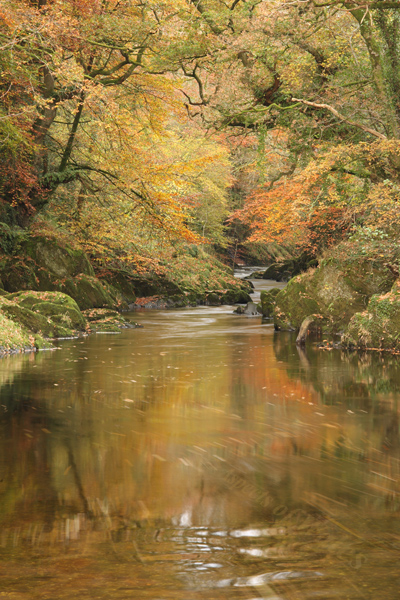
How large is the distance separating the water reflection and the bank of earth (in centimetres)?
402

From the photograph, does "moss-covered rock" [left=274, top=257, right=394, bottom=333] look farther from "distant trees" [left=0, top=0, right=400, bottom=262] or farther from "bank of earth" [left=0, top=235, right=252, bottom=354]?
"bank of earth" [left=0, top=235, right=252, bottom=354]

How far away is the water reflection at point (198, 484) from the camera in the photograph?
369 centimetres

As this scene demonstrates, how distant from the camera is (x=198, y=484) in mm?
5375

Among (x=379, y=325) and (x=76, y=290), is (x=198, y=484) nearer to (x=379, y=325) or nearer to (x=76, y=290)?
(x=379, y=325)

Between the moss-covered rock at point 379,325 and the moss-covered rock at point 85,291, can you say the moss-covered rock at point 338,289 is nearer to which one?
the moss-covered rock at point 379,325

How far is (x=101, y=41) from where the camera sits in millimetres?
17188

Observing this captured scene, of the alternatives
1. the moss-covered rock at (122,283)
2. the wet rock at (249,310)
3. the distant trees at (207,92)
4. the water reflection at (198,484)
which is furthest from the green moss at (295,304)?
the moss-covered rock at (122,283)

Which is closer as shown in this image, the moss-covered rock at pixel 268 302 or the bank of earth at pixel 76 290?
the bank of earth at pixel 76 290

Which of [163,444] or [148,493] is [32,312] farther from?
[148,493]

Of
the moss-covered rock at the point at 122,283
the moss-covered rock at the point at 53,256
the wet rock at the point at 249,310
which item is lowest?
the wet rock at the point at 249,310

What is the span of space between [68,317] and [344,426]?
11.0 meters

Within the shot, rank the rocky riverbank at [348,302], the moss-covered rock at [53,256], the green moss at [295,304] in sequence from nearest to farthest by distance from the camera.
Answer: the rocky riverbank at [348,302], the green moss at [295,304], the moss-covered rock at [53,256]

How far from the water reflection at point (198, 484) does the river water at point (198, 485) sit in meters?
0.02

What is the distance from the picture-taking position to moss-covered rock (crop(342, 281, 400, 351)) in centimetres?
1412
